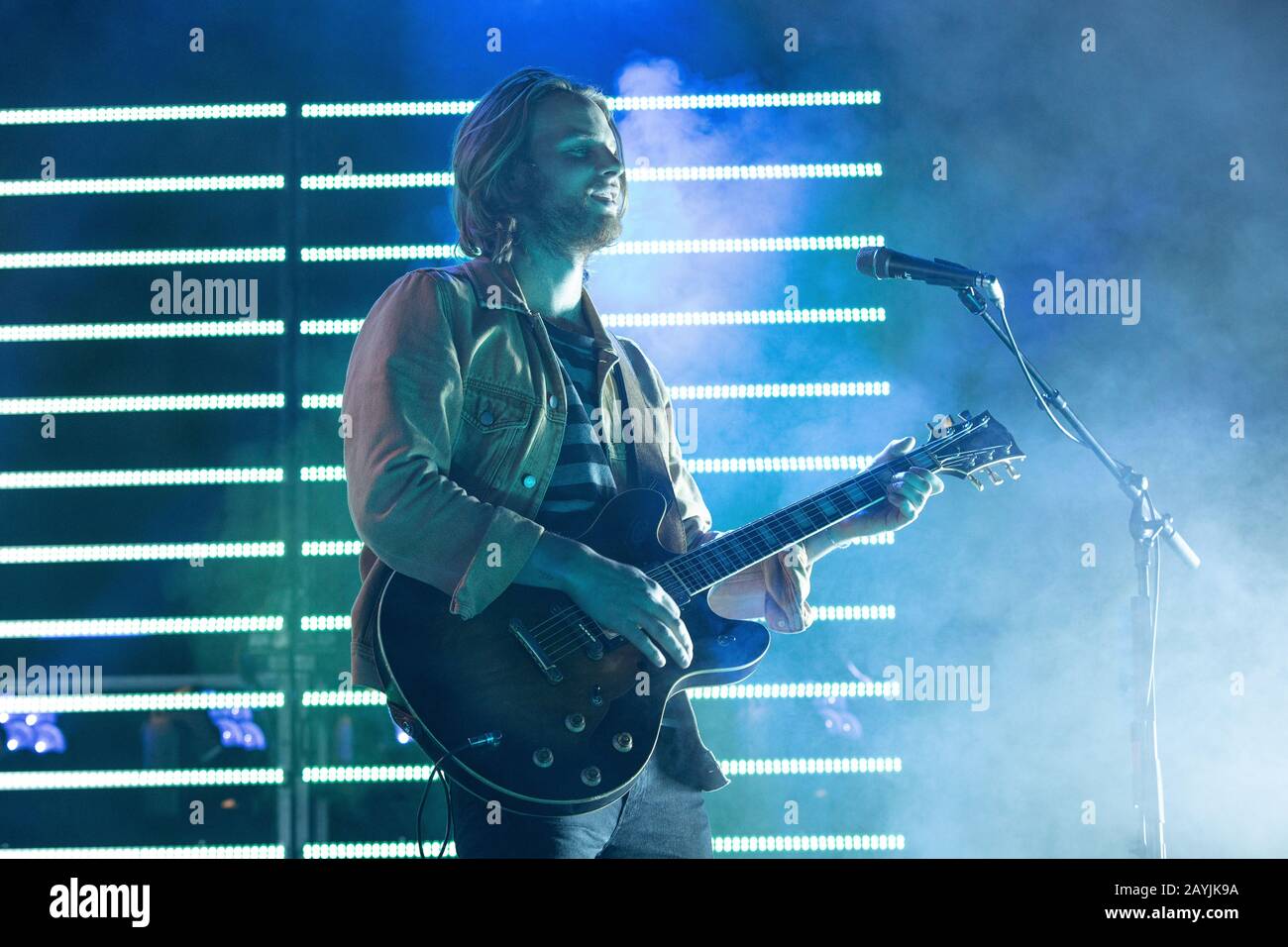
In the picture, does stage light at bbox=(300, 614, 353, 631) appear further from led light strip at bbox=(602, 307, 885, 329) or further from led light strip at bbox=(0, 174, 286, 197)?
led light strip at bbox=(0, 174, 286, 197)

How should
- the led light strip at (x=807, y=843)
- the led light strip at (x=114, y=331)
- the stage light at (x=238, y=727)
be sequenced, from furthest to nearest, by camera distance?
the led light strip at (x=114, y=331) < the stage light at (x=238, y=727) < the led light strip at (x=807, y=843)

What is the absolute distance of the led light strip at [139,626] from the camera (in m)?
3.11

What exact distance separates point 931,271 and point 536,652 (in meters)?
1.34

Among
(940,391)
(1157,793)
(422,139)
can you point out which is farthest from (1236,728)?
(422,139)

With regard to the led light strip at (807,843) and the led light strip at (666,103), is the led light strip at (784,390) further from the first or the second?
the led light strip at (807,843)

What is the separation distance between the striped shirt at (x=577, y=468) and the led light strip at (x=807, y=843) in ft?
3.79

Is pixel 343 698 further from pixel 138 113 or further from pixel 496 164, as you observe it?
pixel 138 113

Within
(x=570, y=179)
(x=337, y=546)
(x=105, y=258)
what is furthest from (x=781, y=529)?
(x=105, y=258)

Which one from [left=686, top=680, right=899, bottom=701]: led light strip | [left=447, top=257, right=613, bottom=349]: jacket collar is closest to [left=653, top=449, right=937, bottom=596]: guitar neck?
[left=447, top=257, right=613, bottom=349]: jacket collar

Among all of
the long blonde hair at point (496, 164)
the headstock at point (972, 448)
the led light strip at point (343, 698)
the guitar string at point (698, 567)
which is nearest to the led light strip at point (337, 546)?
the led light strip at point (343, 698)

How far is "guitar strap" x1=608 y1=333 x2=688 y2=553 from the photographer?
2.38m

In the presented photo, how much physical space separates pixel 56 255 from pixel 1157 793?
3339 millimetres

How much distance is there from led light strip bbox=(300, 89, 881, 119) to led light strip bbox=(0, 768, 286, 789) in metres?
1.89
